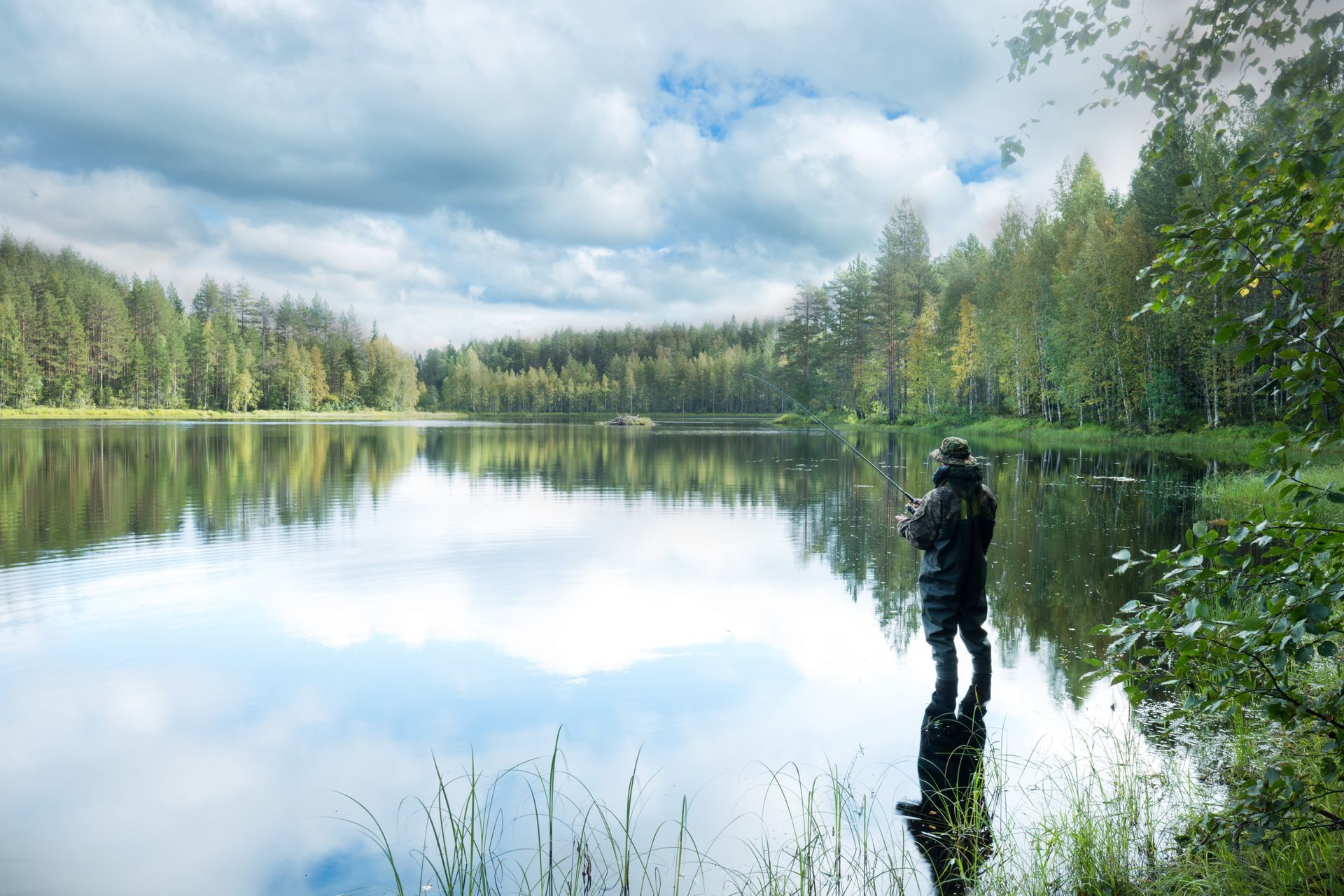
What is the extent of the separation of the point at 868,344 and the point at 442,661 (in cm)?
6288

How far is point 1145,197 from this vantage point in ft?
134

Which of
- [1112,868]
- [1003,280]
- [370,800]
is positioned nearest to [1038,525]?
[1112,868]

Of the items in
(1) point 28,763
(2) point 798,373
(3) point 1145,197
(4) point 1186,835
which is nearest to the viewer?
(4) point 1186,835

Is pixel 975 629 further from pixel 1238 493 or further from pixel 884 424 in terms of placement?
pixel 884 424

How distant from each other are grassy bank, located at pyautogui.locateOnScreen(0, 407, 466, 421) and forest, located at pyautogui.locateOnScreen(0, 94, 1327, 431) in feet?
13.9

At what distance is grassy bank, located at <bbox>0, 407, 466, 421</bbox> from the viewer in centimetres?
7688

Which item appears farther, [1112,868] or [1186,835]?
[1112,868]

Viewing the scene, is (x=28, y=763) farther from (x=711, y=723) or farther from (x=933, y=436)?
(x=933, y=436)

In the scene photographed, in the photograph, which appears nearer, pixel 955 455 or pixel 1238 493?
pixel 955 455

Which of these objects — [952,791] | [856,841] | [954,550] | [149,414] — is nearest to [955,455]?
[954,550]

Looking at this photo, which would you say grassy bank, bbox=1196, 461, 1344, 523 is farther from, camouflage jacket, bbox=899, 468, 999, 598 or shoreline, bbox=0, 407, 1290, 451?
camouflage jacket, bbox=899, 468, 999, 598

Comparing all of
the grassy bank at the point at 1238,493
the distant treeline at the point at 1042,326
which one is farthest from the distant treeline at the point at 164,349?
the grassy bank at the point at 1238,493

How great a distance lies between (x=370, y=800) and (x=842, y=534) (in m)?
11.7

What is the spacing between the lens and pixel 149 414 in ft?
281
